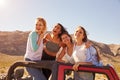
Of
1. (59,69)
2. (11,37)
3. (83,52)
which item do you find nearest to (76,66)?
(59,69)

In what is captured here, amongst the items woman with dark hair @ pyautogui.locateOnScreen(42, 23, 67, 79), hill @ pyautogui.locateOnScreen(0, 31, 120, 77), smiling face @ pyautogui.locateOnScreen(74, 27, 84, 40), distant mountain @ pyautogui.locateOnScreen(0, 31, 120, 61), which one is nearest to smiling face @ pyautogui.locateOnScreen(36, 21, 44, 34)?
woman with dark hair @ pyautogui.locateOnScreen(42, 23, 67, 79)

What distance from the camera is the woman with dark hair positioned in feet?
20.0

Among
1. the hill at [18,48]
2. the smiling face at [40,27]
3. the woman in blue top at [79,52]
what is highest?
the smiling face at [40,27]

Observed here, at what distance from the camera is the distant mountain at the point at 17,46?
448 feet

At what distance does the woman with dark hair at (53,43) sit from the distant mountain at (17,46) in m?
126

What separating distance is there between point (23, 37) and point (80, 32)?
156107 mm

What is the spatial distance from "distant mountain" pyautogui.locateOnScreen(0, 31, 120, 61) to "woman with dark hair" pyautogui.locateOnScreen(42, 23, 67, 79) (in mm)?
126353

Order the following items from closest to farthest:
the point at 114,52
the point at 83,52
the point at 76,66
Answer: the point at 76,66
the point at 83,52
the point at 114,52

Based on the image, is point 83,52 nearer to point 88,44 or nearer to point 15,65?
point 88,44

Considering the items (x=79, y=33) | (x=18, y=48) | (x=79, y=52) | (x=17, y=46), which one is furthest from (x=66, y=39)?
(x=17, y=46)

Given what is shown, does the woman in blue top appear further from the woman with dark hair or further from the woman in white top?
the woman in white top

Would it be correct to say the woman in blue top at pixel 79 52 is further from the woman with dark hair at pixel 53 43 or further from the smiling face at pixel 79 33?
the woman with dark hair at pixel 53 43

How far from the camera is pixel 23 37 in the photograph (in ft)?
528

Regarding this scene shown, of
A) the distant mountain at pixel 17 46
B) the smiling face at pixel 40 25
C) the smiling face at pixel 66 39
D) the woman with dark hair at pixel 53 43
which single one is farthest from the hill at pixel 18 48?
the smiling face at pixel 40 25
